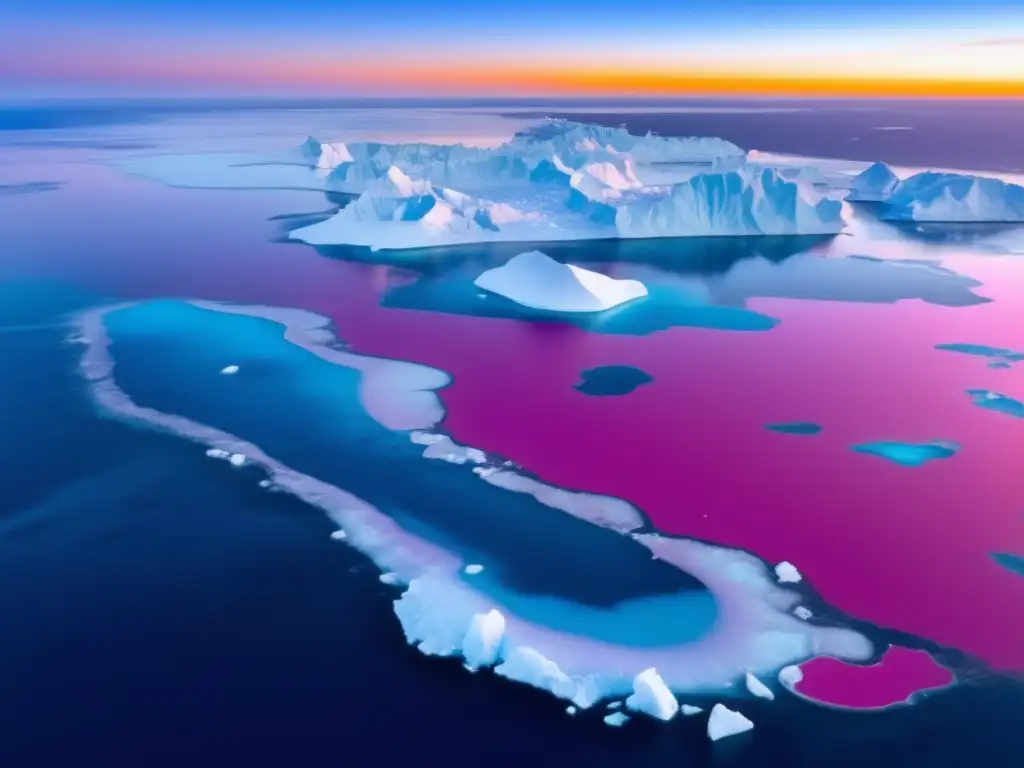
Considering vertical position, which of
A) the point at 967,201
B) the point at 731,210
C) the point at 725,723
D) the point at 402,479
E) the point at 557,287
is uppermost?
the point at 725,723

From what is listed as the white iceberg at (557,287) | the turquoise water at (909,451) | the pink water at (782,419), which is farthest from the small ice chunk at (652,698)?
the white iceberg at (557,287)

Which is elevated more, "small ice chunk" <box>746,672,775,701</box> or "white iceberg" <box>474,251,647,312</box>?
"small ice chunk" <box>746,672,775,701</box>

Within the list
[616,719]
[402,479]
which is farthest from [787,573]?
[402,479]

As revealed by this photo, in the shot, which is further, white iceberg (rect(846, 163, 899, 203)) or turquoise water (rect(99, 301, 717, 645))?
white iceberg (rect(846, 163, 899, 203))

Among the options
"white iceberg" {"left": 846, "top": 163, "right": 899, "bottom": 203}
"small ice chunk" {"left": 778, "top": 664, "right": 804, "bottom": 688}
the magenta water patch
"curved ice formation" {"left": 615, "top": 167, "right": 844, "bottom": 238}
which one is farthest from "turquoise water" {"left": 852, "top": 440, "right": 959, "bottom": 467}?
"white iceberg" {"left": 846, "top": 163, "right": 899, "bottom": 203}

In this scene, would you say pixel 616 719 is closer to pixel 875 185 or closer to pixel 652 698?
pixel 652 698

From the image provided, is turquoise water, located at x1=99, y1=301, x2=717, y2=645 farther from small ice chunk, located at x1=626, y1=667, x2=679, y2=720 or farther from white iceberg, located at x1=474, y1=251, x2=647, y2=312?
white iceberg, located at x1=474, y1=251, x2=647, y2=312
